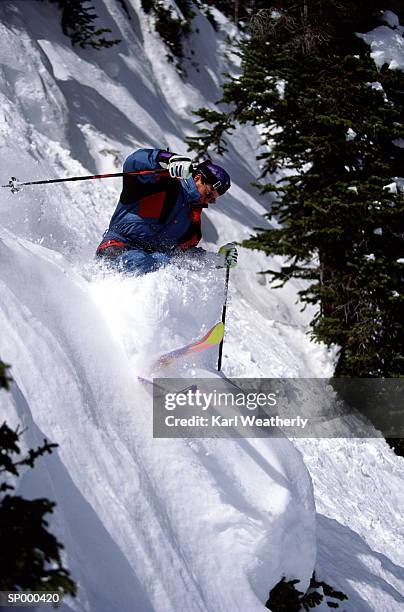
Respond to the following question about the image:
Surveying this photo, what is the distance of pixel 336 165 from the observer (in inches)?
513

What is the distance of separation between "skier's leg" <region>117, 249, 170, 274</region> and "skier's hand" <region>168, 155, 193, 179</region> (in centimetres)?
88

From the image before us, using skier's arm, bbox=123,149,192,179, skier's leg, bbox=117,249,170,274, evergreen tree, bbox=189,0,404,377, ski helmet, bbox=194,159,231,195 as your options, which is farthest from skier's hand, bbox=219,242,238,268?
evergreen tree, bbox=189,0,404,377

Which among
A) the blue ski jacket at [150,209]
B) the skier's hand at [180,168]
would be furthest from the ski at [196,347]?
the skier's hand at [180,168]

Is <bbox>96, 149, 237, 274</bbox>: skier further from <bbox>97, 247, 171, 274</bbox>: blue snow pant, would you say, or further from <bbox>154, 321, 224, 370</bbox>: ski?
<bbox>154, 321, 224, 370</bbox>: ski

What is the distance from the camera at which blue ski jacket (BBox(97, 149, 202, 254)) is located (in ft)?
24.8

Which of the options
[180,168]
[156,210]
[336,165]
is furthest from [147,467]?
[336,165]

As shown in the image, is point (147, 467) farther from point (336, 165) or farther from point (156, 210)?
point (336, 165)

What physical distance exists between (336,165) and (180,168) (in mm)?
6728

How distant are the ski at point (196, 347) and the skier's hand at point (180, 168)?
5.20ft

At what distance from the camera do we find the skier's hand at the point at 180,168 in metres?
7.04

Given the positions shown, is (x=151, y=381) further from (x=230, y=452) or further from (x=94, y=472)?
(x=94, y=472)

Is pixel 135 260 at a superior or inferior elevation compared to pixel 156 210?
inferior

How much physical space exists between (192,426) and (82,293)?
5.26ft

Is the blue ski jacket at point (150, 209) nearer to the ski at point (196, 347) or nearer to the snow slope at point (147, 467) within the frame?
the snow slope at point (147, 467)
